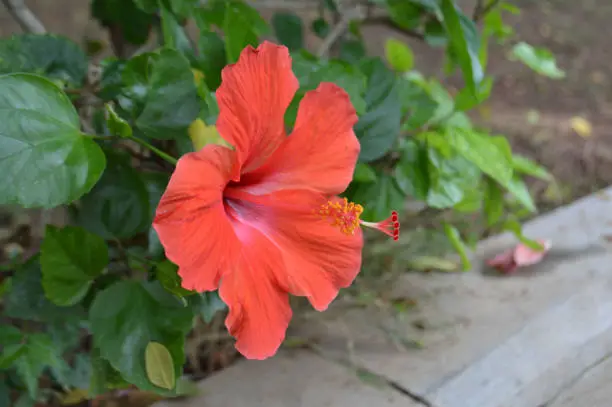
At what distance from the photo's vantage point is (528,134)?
7.25 feet

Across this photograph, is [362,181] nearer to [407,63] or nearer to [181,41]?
[181,41]

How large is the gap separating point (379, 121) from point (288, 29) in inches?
14.5

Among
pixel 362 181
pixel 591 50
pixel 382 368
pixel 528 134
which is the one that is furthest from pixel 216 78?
pixel 591 50

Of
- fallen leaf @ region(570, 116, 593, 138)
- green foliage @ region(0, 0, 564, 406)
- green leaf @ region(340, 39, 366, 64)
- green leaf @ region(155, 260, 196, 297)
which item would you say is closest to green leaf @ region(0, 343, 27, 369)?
green foliage @ region(0, 0, 564, 406)

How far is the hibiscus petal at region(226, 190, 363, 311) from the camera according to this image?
0.60m

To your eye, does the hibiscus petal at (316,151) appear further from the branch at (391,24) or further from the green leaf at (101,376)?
the branch at (391,24)

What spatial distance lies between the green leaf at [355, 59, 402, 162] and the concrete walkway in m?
0.33

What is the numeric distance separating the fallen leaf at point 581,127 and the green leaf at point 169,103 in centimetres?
190

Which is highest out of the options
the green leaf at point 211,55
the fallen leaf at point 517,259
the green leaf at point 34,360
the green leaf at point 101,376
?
the green leaf at point 211,55

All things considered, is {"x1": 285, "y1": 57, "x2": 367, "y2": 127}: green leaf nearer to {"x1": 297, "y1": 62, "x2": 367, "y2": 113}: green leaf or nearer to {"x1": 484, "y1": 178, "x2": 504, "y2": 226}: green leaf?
{"x1": 297, "y1": 62, "x2": 367, "y2": 113}: green leaf

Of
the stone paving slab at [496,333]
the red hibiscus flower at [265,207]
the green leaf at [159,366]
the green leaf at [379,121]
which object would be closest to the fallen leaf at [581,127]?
the stone paving slab at [496,333]

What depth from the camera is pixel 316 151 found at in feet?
2.01

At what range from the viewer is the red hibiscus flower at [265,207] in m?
0.52

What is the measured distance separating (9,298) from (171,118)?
1.04ft
